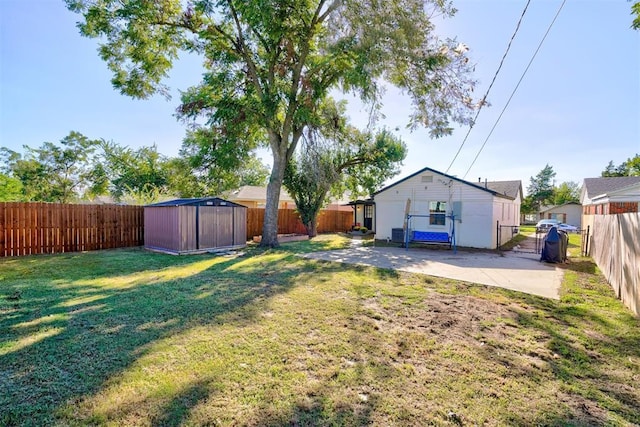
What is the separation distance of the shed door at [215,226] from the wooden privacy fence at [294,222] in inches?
160

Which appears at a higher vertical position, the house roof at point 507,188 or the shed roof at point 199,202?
the house roof at point 507,188

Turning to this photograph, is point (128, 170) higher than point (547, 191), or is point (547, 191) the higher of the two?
point (128, 170)

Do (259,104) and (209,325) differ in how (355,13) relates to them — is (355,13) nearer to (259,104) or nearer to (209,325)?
(259,104)

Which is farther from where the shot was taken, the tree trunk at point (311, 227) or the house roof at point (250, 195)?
the house roof at point (250, 195)

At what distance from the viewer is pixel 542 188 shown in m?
49.0

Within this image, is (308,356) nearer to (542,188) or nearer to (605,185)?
(605,185)

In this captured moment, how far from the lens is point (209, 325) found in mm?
3777

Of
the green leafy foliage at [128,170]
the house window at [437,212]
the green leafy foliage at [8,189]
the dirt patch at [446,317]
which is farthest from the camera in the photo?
the green leafy foliage at [128,170]

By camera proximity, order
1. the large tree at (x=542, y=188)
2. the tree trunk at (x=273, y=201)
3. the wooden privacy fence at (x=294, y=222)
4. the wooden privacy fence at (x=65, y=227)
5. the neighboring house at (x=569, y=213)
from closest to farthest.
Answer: the wooden privacy fence at (x=65, y=227)
the tree trunk at (x=273, y=201)
the wooden privacy fence at (x=294, y=222)
the neighboring house at (x=569, y=213)
the large tree at (x=542, y=188)

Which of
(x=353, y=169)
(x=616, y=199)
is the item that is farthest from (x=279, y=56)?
(x=616, y=199)

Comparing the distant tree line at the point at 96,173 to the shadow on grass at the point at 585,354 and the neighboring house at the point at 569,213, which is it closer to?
the shadow on grass at the point at 585,354

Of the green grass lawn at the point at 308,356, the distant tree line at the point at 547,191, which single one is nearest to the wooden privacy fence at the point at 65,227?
the green grass lawn at the point at 308,356

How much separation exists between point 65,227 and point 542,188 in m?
61.2

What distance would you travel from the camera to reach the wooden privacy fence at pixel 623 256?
4.67 m
